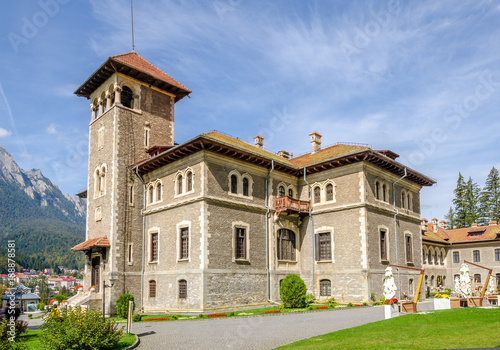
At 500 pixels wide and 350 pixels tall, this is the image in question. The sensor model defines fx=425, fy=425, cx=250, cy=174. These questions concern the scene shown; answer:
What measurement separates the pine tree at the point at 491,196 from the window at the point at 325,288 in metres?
51.3

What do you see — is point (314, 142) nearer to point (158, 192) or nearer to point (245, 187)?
point (245, 187)

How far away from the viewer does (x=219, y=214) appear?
2609 centimetres

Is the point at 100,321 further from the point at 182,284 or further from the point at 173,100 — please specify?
the point at 173,100

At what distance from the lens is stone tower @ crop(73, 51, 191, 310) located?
28742mm

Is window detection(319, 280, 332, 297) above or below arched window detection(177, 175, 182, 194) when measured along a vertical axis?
below

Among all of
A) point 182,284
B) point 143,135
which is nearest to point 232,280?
point 182,284

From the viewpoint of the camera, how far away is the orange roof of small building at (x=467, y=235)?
51281 mm

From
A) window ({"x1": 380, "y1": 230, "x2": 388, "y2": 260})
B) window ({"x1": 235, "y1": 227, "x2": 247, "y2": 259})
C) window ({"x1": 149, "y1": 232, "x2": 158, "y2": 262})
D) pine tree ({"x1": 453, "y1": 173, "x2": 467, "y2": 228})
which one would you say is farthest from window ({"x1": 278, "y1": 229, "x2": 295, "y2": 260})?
pine tree ({"x1": 453, "y1": 173, "x2": 467, "y2": 228})

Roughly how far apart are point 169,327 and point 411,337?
10.2m

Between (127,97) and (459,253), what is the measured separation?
1752 inches

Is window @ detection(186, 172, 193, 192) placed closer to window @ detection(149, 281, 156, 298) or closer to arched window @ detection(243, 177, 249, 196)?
arched window @ detection(243, 177, 249, 196)

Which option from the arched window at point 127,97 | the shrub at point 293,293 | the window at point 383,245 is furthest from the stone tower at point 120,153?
the window at point 383,245

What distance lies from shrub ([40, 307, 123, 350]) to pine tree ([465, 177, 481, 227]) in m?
68.0

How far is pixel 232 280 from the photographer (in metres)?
25.9
